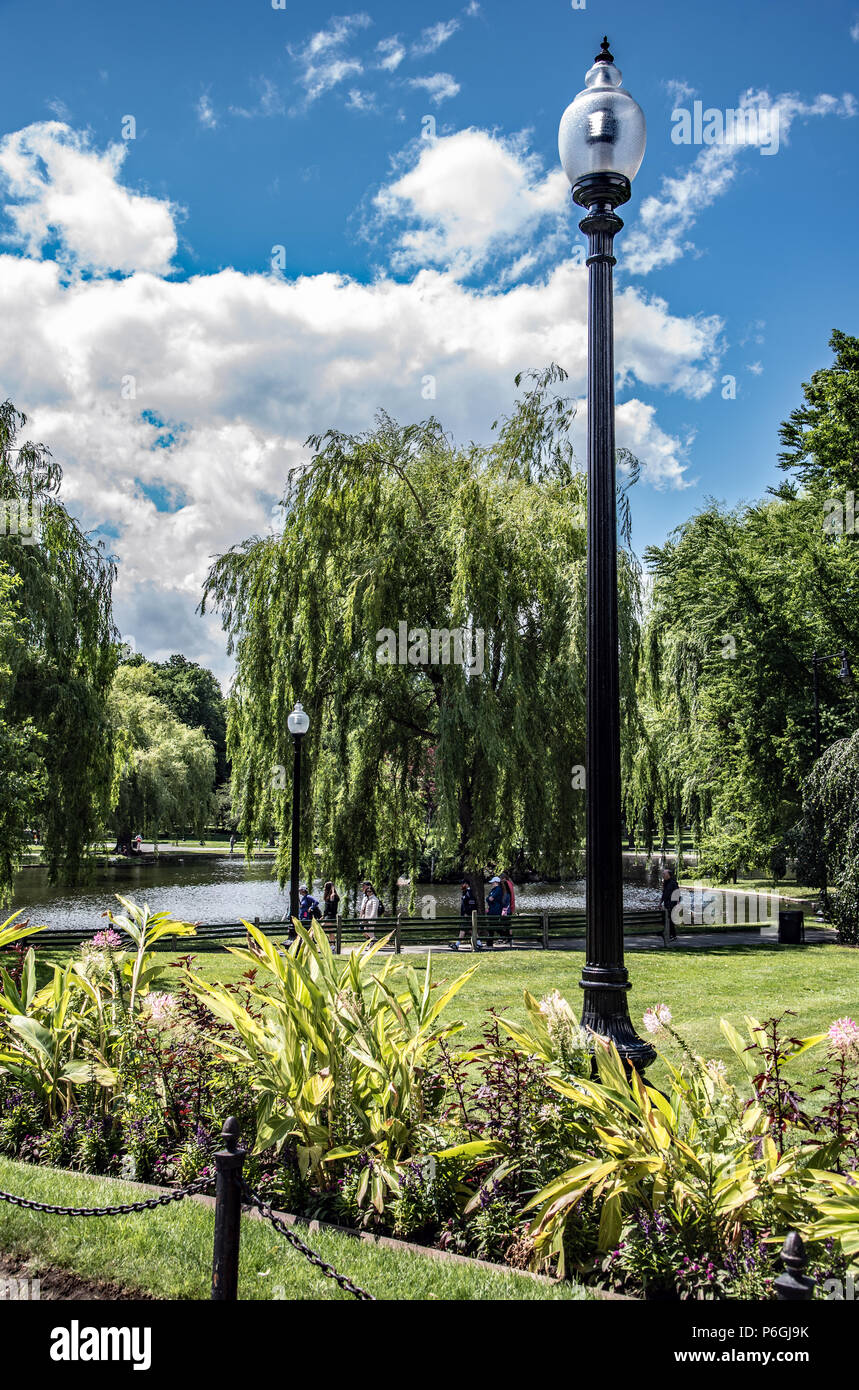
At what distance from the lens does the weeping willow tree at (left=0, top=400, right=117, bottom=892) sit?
17516 mm

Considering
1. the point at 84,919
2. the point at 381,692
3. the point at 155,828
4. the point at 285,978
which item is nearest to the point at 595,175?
the point at 285,978

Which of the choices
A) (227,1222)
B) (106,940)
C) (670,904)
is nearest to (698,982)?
(670,904)

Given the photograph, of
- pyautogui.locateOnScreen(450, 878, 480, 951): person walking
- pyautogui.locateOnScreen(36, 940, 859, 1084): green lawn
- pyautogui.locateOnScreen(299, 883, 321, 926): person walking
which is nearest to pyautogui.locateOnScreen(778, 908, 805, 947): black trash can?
pyautogui.locateOnScreen(36, 940, 859, 1084): green lawn

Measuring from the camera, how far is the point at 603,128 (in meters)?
4.72

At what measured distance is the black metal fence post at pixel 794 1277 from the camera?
7.57 feet

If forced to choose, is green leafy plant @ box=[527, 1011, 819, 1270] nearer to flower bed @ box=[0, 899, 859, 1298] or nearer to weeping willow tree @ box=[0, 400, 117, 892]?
flower bed @ box=[0, 899, 859, 1298]

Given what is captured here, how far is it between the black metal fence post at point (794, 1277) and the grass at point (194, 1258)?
1432 millimetres

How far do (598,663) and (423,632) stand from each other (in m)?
12.5

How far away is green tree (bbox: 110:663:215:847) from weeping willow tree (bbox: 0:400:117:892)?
1976cm

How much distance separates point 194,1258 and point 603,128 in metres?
5.60

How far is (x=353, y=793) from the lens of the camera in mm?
17078

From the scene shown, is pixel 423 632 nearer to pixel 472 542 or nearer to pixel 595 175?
pixel 472 542

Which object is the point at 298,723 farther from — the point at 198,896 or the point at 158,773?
the point at 158,773

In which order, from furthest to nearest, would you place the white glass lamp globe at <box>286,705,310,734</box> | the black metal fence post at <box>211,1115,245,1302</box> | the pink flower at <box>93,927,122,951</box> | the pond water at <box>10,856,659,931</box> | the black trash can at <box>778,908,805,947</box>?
1. the pond water at <box>10,856,659,931</box>
2. the black trash can at <box>778,908,805,947</box>
3. the white glass lamp globe at <box>286,705,310,734</box>
4. the pink flower at <box>93,927,122,951</box>
5. the black metal fence post at <box>211,1115,245,1302</box>
